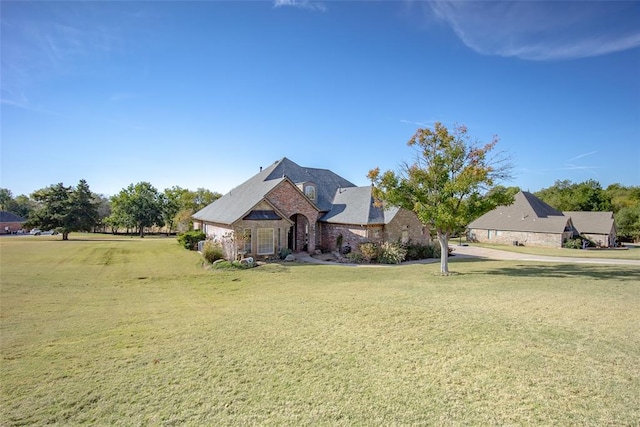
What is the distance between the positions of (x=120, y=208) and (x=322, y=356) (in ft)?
192

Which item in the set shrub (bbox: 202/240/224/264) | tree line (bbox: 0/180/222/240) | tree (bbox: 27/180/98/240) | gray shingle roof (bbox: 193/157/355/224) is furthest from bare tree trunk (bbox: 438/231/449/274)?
tree (bbox: 27/180/98/240)

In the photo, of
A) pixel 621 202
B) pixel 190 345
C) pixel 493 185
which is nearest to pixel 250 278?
pixel 190 345

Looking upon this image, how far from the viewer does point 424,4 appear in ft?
51.1

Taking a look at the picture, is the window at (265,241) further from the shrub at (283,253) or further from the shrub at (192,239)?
the shrub at (192,239)

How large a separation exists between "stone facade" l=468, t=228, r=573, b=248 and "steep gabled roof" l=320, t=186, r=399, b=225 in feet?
92.3

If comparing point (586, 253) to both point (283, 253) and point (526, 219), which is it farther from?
point (283, 253)

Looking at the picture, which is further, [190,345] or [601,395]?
[190,345]

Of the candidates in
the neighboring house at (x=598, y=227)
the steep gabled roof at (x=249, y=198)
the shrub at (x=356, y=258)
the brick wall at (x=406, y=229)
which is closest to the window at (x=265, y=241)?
the steep gabled roof at (x=249, y=198)

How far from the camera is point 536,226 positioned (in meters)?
44.1

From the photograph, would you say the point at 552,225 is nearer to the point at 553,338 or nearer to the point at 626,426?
the point at 553,338

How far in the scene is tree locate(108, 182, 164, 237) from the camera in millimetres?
53844

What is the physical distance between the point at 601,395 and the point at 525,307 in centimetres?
599

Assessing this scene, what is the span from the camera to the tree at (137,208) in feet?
177

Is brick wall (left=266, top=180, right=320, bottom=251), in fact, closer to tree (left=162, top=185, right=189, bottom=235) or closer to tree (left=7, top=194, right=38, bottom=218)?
tree (left=162, top=185, right=189, bottom=235)
